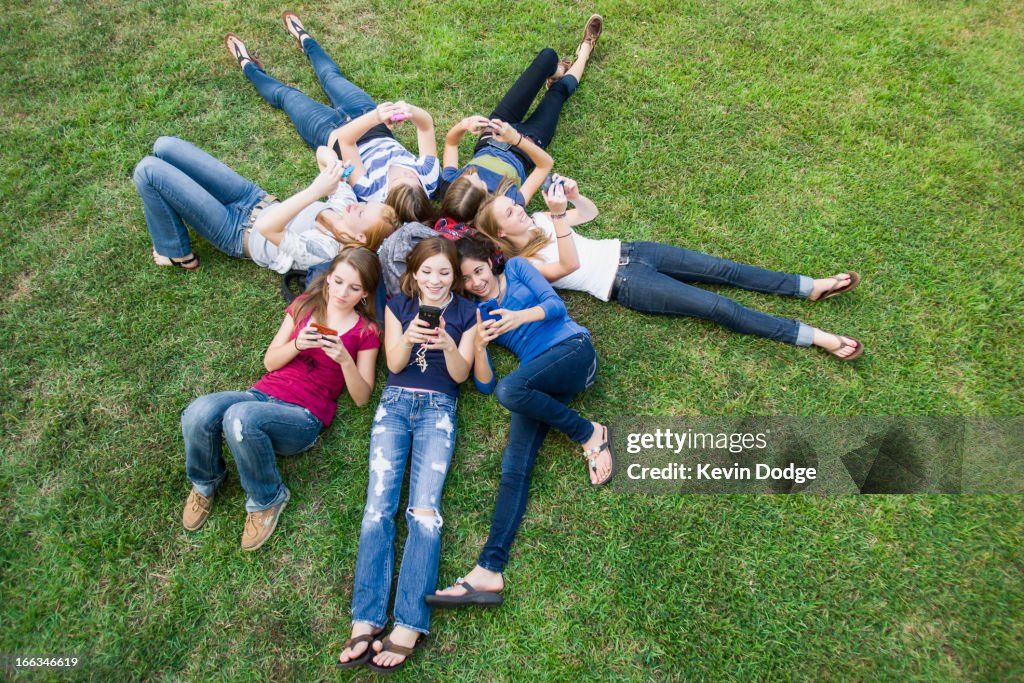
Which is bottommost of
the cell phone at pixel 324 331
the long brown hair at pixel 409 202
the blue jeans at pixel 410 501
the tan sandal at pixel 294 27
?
the blue jeans at pixel 410 501

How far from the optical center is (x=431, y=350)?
3982 millimetres

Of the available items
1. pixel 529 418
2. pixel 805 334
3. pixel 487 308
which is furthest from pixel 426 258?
pixel 805 334

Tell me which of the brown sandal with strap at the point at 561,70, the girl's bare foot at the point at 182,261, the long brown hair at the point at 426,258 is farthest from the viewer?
the brown sandal with strap at the point at 561,70

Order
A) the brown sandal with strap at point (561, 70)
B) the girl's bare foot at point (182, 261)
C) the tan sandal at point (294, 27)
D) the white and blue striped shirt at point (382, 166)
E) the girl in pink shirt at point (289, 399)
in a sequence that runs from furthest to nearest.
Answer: the tan sandal at point (294, 27), the brown sandal with strap at point (561, 70), the white and blue striped shirt at point (382, 166), the girl's bare foot at point (182, 261), the girl in pink shirt at point (289, 399)

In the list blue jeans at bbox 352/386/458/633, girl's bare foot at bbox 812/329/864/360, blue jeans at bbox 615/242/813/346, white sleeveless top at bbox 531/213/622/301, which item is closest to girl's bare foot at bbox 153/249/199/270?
blue jeans at bbox 352/386/458/633

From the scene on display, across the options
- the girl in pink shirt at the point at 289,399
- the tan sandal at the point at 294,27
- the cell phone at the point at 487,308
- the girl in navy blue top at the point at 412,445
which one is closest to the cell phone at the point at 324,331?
the girl in pink shirt at the point at 289,399

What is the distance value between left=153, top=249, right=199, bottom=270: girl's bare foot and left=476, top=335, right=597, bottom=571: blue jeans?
9.59 feet

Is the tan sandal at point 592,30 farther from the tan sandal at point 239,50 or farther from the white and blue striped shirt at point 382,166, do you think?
the tan sandal at point 239,50

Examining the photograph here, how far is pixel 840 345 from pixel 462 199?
309 cm

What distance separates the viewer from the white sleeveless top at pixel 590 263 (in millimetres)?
4492

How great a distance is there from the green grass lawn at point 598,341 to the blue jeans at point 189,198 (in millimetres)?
322

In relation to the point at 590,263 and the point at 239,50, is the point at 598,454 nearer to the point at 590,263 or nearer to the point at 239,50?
the point at 590,263

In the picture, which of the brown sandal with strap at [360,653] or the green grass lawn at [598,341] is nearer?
the brown sandal with strap at [360,653]

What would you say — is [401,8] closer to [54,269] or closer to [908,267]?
[54,269]
